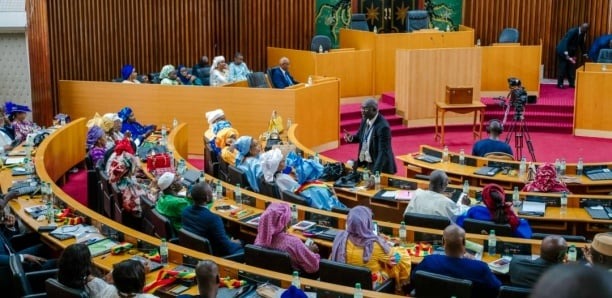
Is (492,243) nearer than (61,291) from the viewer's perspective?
No

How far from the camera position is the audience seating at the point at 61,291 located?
453 centimetres

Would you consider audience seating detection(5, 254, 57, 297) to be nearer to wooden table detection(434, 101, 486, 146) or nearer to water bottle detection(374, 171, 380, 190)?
water bottle detection(374, 171, 380, 190)

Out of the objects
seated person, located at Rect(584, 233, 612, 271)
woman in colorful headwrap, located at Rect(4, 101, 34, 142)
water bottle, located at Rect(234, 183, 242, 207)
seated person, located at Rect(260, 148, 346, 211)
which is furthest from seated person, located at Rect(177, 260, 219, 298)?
woman in colorful headwrap, located at Rect(4, 101, 34, 142)

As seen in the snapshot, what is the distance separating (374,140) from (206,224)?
3.00 m

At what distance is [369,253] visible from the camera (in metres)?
5.38

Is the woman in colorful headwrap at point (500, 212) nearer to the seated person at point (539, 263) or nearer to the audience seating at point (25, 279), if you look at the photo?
the seated person at point (539, 263)

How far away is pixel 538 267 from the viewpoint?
495 centimetres

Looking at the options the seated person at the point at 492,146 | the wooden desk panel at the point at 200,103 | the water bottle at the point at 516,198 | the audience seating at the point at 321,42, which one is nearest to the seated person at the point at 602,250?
the water bottle at the point at 516,198

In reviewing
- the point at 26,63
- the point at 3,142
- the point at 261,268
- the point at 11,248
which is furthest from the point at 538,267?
the point at 26,63

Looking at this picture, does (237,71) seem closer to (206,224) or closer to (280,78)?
(280,78)

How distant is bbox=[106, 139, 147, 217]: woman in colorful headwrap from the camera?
7777 millimetres

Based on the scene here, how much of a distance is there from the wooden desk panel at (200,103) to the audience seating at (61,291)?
7.74m

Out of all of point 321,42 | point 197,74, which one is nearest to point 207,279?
point 197,74

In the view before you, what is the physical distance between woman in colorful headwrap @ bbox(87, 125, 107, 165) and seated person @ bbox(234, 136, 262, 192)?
1703 mm
